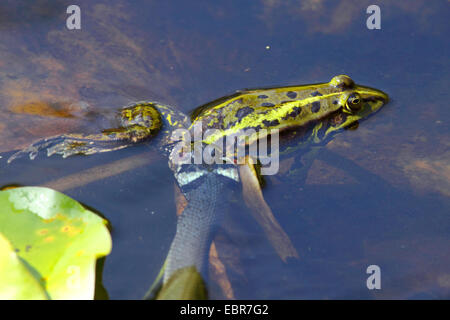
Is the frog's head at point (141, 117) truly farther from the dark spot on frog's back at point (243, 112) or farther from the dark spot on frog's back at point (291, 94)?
the dark spot on frog's back at point (291, 94)

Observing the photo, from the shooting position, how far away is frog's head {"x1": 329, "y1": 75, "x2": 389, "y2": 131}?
424 centimetres

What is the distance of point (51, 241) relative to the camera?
9.34 feet

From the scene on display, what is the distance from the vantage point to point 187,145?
4.21m

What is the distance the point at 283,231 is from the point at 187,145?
1.30 meters

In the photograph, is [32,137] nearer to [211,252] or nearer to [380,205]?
[211,252]

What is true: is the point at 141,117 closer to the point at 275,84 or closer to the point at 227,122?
the point at 227,122

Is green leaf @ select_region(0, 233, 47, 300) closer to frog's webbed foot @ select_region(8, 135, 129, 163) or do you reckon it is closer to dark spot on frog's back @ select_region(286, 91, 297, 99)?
frog's webbed foot @ select_region(8, 135, 129, 163)

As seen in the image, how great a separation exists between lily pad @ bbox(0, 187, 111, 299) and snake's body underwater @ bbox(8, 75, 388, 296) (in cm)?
100

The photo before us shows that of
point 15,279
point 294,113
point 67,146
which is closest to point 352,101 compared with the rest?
point 294,113

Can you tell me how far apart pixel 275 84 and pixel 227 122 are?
692mm

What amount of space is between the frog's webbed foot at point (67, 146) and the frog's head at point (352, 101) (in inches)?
83.5

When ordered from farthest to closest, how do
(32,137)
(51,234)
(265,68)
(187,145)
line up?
(265,68), (187,145), (32,137), (51,234)

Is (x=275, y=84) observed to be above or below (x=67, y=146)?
above

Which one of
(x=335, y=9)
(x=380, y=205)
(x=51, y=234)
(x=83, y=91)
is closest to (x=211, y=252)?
(x=51, y=234)
